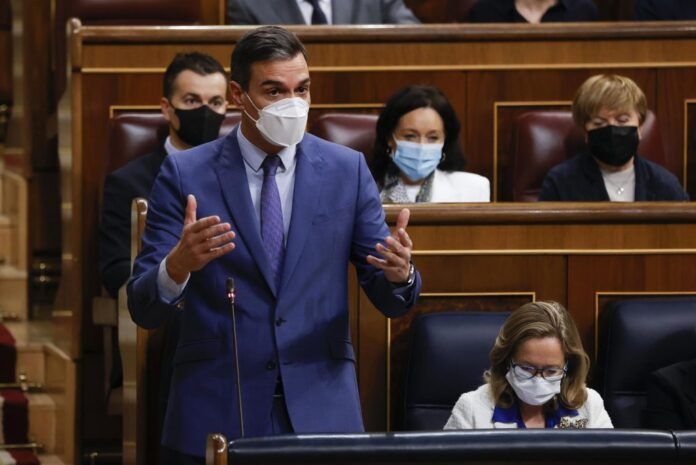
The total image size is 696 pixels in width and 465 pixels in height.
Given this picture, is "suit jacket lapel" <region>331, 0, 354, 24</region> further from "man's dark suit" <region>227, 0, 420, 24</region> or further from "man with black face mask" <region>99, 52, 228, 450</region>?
"man with black face mask" <region>99, 52, 228, 450</region>

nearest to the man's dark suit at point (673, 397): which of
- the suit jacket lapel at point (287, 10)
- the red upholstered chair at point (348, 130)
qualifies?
the red upholstered chair at point (348, 130)

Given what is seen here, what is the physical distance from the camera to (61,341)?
6.22 ft

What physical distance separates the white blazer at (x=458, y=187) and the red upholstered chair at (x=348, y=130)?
13 centimetres

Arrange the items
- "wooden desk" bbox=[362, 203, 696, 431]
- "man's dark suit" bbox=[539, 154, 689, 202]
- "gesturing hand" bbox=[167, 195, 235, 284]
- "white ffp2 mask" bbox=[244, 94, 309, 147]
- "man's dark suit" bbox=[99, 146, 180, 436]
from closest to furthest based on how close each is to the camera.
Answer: "gesturing hand" bbox=[167, 195, 235, 284] → "white ffp2 mask" bbox=[244, 94, 309, 147] → "wooden desk" bbox=[362, 203, 696, 431] → "man's dark suit" bbox=[99, 146, 180, 436] → "man's dark suit" bbox=[539, 154, 689, 202]

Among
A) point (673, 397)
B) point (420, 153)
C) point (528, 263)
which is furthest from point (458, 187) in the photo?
point (673, 397)

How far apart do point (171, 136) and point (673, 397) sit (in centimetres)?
70

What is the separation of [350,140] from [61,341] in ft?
1.52

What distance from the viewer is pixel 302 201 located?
1089 millimetres

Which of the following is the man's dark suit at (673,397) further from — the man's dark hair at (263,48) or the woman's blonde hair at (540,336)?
the man's dark hair at (263,48)

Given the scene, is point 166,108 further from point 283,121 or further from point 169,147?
point 283,121

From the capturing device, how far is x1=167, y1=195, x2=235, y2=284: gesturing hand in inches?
38.2

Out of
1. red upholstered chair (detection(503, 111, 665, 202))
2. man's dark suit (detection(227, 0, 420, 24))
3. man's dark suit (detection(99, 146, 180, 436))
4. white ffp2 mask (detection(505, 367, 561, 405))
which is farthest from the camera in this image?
man's dark suit (detection(227, 0, 420, 24))

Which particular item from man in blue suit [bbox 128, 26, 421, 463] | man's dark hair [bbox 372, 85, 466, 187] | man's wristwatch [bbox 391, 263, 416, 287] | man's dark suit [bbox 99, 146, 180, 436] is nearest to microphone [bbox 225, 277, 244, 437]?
man in blue suit [bbox 128, 26, 421, 463]

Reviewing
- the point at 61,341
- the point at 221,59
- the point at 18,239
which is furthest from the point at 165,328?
the point at 18,239
